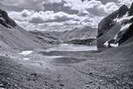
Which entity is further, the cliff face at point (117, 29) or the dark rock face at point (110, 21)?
the dark rock face at point (110, 21)

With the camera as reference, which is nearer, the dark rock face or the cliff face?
the cliff face

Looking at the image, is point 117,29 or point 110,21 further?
point 110,21

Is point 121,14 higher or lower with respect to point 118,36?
higher

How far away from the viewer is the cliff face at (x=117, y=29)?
11362 centimetres

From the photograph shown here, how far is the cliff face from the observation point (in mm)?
113625

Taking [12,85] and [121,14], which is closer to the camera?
[12,85]

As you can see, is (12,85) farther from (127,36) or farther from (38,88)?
(127,36)

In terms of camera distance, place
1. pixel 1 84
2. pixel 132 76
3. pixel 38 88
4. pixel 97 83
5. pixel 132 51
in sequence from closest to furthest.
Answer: pixel 1 84 → pixel 38 88 → pixel 97 83 → pixel 132 76 → pixel 132 51

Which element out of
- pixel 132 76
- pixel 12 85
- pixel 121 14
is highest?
pixel 121 14

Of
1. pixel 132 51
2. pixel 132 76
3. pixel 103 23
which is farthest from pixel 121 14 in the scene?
pixel 132 76

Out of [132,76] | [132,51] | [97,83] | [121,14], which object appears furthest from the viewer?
[121,14]

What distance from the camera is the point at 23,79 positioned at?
33844 mm

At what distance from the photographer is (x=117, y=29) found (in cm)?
13312

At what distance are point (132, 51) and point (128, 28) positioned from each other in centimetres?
4489
